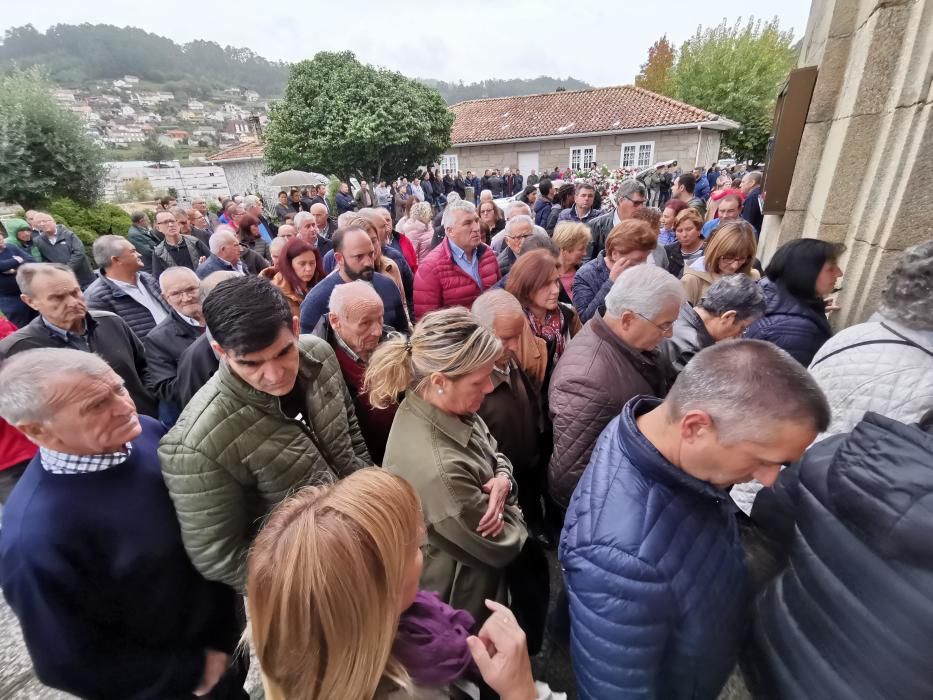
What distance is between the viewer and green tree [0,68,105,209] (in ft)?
41.0

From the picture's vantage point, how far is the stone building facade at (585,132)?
24000 mm

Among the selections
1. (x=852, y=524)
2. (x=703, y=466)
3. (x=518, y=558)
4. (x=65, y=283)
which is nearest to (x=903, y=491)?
(x=852, y=524)

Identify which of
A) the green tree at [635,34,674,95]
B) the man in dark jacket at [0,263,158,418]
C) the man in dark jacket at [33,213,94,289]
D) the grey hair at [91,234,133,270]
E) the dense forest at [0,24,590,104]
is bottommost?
the man in dark jacket at [33,213,94,289]

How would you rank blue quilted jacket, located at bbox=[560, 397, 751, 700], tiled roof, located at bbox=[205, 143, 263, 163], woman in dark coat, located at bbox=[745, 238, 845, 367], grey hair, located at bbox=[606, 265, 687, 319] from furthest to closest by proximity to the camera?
tiled roof, located at bbox=[205, 143, 263, 163] → woman in dark coat, located at bbox=[745, 238, 845, 367] → grey hair, located at bbox=[606, 265, 687, 319] → blue quilted jacket, located at bbox=[560, 397, 751, 700]

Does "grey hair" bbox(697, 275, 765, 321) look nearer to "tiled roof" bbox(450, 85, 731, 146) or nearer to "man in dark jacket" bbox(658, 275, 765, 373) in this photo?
"man in dark jacket" bbox(658, 275, 765, 373)

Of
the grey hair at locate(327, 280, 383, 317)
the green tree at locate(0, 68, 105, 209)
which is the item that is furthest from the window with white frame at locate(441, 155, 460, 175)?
the grey hair at locate(327, 280, 383, 317)

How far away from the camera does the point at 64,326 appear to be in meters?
2.76

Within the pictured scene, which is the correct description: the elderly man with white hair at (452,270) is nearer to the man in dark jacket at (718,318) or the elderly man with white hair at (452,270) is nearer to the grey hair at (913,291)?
the man in dark jacket at (718,318)

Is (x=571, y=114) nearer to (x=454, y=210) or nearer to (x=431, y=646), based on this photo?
(x=454, y=210)

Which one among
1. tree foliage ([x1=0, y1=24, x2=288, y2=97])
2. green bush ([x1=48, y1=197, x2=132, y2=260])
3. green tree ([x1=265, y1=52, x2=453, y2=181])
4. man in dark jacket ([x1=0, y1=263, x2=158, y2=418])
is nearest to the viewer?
man in dark jacket ([x1=0, y1=263, x2=158, y2=418])

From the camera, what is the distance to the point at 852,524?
1.04 metres

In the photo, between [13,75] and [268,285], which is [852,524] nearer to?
[268,285]

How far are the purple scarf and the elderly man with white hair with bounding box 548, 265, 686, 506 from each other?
1.07 m

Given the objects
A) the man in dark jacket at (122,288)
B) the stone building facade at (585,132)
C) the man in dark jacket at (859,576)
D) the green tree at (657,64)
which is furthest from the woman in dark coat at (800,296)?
the green tree at (657,64)
